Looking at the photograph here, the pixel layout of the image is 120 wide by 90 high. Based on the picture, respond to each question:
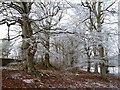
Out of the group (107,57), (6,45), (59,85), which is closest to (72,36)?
(59,85)

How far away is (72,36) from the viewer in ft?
36.8

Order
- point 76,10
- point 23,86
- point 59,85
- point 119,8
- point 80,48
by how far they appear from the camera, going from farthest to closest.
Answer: point 80,48
point 119,8
point 76,10
point 59,85
point 23,86

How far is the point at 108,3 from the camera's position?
627 inches

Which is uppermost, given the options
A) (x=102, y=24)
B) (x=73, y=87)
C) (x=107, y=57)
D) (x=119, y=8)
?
(x=119, y=8)

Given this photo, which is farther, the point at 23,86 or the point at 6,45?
the point at 6,45

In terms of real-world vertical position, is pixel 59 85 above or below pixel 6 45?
below

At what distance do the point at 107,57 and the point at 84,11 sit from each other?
3.65 m

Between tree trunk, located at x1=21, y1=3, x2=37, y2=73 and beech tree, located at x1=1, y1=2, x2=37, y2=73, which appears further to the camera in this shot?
tree trunk, located at x1=21, y1=3, x2=37, y2=73

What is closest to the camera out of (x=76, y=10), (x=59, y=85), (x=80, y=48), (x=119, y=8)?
(x=59, y=85)

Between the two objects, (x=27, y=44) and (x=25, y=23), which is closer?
(x=27, y=44)

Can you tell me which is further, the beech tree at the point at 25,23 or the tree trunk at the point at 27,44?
the tree trunk at the point at 27,44

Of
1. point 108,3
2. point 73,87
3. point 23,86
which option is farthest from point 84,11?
point 23,86

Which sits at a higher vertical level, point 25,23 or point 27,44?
point 25,23

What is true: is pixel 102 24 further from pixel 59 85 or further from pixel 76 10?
pixel 59 85
